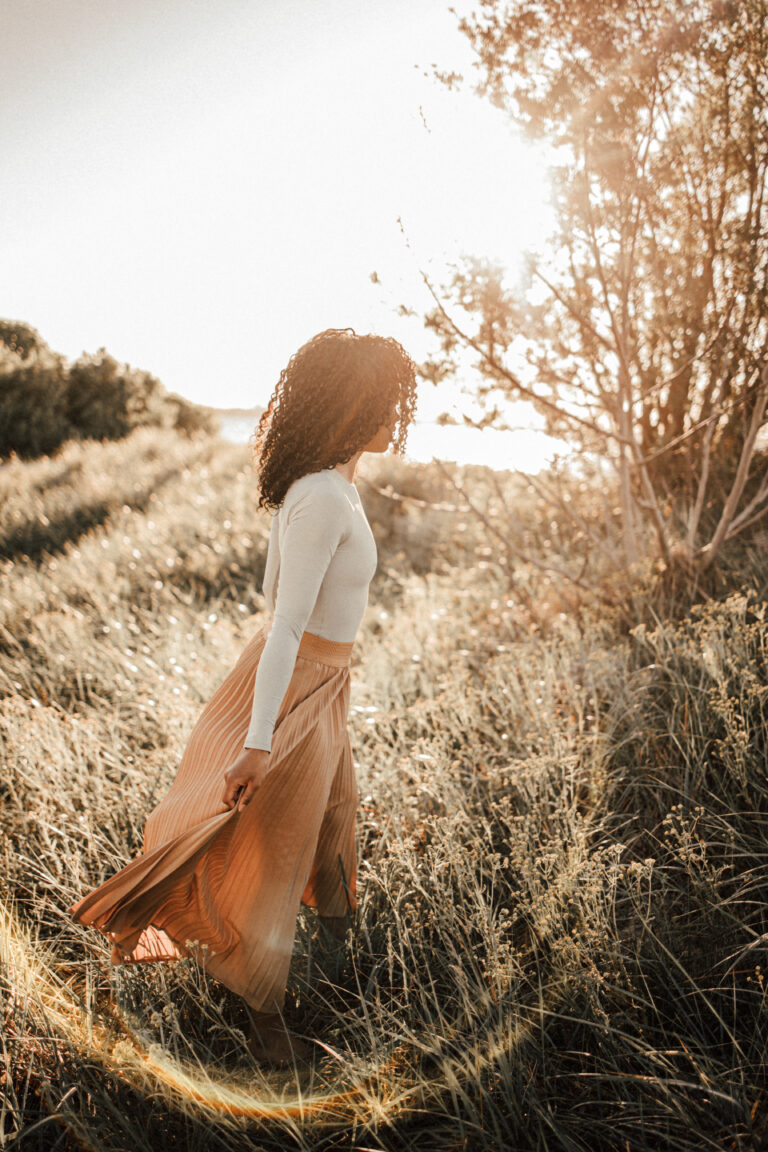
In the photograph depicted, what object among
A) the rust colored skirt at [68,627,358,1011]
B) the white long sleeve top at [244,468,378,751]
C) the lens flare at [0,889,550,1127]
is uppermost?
the white long sleeve top at [244,468,378,751]

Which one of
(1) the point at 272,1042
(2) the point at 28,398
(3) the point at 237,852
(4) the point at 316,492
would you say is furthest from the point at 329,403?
(2) the point at 28,398

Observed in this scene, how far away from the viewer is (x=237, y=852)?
1808 mm

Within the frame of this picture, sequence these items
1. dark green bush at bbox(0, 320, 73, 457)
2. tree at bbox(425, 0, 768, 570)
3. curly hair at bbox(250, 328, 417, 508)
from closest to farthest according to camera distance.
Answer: curly hair at bbox(250, 328, 417, 508) < tree at bbox(425, 0, 768, 570) < dark green bush at bbox(0, 320, 73, 457)

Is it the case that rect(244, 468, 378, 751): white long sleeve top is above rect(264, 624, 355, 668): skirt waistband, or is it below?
above

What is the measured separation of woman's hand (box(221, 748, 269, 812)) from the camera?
1.64 meters

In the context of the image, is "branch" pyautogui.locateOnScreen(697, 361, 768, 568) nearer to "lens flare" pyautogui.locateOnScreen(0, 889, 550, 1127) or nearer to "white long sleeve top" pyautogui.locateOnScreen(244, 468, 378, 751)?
"white long sleeve top" pyautogui.locateOnScreen(244, 468, 378, 751)

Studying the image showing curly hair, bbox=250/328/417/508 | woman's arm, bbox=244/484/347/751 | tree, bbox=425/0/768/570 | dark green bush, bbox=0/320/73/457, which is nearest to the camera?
woman's arm, bbox=244/484/347/751

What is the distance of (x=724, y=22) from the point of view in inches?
136

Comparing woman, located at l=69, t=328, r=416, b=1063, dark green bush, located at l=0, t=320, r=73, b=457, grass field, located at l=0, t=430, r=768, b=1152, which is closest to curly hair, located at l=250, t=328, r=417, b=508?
woman, located at l=69, t=328, r=416, b=1063

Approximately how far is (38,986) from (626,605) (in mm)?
3631

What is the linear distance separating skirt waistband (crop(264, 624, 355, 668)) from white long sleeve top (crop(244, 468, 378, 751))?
0.11 metres

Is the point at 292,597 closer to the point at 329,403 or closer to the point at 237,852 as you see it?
the point at 329,403

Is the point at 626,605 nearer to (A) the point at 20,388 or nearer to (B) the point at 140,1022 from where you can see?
(B) the point at 140,1022

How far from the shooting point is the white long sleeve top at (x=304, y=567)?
1.64 meters
